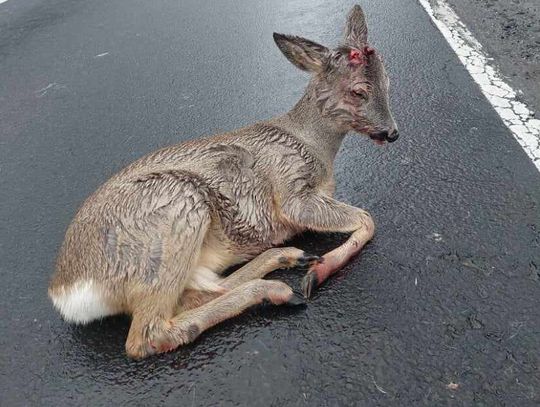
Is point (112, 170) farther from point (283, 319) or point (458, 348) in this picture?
point (458, 348)

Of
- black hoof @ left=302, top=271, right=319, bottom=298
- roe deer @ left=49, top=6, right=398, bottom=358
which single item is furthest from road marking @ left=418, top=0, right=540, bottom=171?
black hoof @ left=302, top=271, right=319, bottom=298

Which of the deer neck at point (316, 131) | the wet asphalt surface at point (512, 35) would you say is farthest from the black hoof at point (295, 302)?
the wet asphalt surface at point (512, 35)

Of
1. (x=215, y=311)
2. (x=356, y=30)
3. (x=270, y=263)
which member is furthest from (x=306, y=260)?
(x=356, y=30)

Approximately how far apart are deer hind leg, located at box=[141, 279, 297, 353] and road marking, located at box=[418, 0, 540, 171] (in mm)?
2498

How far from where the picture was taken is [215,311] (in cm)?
379

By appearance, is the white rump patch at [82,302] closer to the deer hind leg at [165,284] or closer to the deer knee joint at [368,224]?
the deer hind leg at [165,284]

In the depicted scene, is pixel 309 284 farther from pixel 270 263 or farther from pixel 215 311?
pixel 215 311

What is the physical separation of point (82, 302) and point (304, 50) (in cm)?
238

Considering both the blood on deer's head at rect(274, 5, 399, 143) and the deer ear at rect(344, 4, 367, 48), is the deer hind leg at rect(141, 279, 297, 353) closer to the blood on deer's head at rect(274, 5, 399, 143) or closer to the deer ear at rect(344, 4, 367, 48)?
the blood on deer's head at rect(274, 5, 399, 143)

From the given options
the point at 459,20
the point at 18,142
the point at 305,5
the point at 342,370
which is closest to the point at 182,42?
the point at 305,5

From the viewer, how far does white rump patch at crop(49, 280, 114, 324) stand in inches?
146

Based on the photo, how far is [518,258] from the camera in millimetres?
4039

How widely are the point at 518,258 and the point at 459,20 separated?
445cm

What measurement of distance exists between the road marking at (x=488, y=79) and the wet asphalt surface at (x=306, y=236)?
4.2 inches
